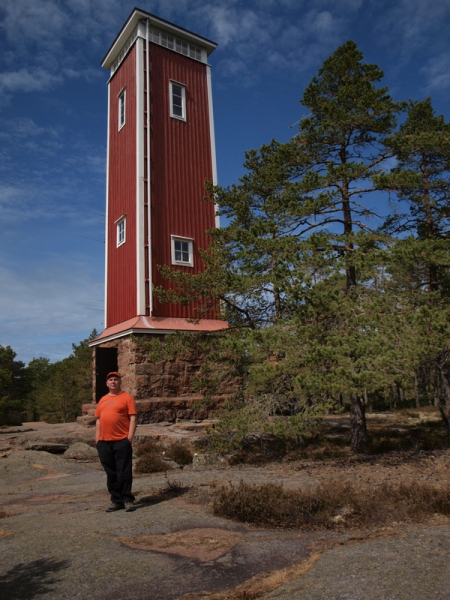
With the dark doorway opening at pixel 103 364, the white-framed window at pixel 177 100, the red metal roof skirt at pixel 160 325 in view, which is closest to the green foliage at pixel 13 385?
the dark doorway opening at pixel 103 364

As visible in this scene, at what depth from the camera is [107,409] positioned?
19.5ft

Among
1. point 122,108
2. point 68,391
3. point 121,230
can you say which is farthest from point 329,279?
point 68,391

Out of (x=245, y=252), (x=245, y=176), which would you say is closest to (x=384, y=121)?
(x=245, y=176)

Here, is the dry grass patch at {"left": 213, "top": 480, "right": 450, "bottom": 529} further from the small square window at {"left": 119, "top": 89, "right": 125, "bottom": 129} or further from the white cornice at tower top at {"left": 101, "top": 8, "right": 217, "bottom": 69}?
the white cornice at tower top at {"left": 101, "top": 8, "right": 217, "bottom": 69}

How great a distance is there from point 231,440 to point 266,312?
3.78 meters

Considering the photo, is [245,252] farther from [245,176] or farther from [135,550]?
[135,550]

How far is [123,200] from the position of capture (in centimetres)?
1830

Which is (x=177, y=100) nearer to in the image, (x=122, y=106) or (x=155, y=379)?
(x=122, y=106)

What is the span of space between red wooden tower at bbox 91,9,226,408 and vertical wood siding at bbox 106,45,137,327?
1.6 inches

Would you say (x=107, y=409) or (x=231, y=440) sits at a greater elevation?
(x=107, y=409)

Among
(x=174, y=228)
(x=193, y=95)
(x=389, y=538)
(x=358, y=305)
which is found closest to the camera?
(x=389, y=538)

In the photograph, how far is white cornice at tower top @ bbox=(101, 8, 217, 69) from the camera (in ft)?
60.3

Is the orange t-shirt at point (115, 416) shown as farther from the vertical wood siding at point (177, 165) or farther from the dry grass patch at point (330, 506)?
the vertical wood siding at point (177, 165)

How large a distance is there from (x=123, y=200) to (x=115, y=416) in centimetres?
1380
